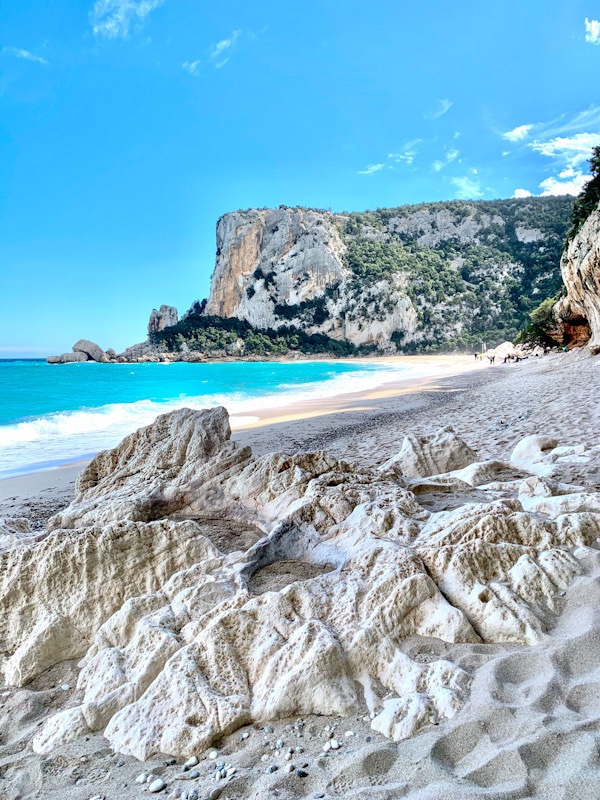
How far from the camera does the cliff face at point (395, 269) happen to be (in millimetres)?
83375

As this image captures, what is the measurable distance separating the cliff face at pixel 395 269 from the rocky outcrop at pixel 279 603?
263 ft

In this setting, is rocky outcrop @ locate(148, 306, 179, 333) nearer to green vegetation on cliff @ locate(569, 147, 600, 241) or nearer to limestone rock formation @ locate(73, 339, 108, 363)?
limestone rock formation @ locate(73, 339, 108, 363)

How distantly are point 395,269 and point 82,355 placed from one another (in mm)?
65617

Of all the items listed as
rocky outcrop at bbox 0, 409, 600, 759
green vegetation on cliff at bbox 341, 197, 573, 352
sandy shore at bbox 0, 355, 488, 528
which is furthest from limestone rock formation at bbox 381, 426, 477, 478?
green vegetation on cliff at bbox 341, 197, 573, 352

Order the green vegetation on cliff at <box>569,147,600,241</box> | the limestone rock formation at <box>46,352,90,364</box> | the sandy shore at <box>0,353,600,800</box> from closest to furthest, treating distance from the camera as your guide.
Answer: the sandy shore at <box>0,353,600,800</box> → the green vegetation on cliff at <box>569,147,600,241</box> → the limestone rock formation at <box>46,352,90,364</box>

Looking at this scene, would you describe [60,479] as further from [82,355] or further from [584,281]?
[82,355]

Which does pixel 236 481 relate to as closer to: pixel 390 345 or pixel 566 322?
pixel 566 322

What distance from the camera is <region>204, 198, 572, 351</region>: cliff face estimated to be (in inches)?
3282

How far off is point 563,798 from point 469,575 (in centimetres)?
99

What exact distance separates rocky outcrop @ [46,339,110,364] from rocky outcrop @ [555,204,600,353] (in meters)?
92.9

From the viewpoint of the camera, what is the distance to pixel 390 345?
8731 cm

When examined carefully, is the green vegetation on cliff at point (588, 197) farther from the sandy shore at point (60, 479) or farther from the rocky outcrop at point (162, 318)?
the rocky outcrop at point (162, 318)

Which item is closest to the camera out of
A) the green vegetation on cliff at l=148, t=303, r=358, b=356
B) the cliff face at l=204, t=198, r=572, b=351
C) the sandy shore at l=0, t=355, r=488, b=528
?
the sandy shore at l=0, t=355, r=488, b=528

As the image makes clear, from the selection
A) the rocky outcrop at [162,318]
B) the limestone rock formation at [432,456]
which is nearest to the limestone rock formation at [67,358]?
the rocky outcrop at [162,318]
